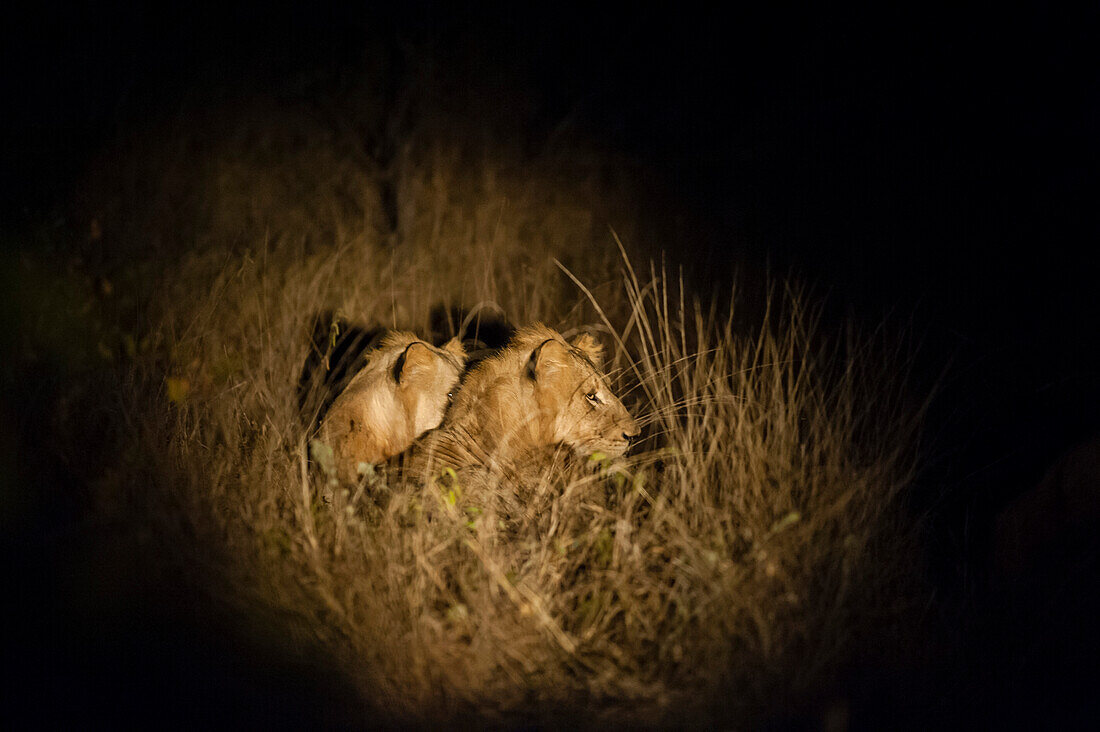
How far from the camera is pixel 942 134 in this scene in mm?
3809

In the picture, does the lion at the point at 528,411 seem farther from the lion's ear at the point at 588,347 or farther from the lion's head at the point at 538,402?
the lion's ear at the point at 588,347

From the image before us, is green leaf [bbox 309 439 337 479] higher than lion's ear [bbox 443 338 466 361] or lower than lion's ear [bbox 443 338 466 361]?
lower

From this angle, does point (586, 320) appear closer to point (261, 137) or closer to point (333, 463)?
point (333, 463)

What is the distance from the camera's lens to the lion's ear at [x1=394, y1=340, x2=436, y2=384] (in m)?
3.04

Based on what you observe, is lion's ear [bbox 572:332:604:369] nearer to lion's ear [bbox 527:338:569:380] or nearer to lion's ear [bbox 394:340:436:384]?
lion's ear [bbox 527:338:569:380]

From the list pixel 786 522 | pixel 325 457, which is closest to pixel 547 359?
pixel 325 457

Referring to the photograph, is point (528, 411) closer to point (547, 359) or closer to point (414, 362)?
point (547, 359)

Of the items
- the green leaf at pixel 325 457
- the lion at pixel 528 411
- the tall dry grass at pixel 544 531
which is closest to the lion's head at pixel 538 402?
the lion at pixel 528 411

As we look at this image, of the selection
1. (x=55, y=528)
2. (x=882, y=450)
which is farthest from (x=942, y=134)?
(x=55, y=528)

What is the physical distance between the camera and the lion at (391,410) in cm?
306

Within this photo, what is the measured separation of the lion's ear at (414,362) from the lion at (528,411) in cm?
17

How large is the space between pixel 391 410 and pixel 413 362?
0.22 m

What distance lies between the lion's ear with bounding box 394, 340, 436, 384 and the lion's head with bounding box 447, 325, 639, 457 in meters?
0.17

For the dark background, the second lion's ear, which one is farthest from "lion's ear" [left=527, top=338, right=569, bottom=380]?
the dark background
